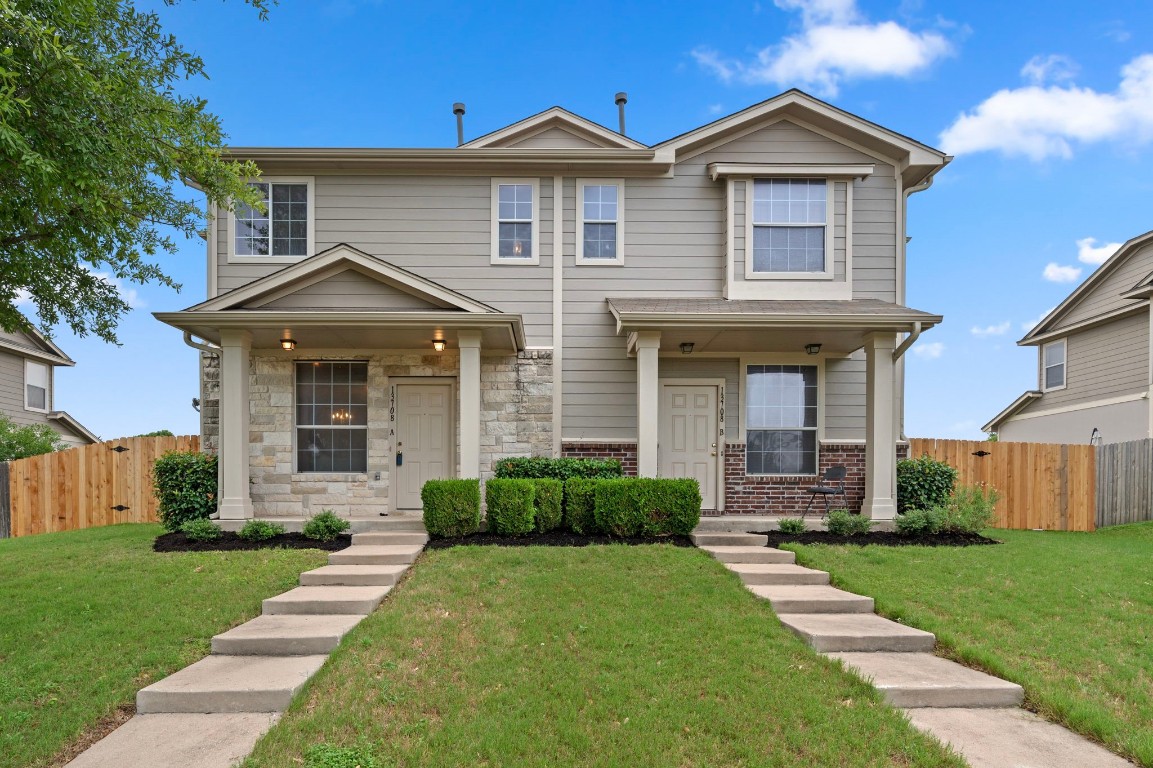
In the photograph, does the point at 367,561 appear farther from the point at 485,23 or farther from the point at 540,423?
the point at 485,23

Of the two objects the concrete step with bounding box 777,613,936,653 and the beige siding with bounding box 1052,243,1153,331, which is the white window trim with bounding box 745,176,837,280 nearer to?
the concrete step with bounding box 777,613,936,653

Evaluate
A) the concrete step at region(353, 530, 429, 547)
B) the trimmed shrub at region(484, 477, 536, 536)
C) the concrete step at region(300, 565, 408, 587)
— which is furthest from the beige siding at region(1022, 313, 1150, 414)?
the concrete step at region(300, 565, 408, 587)

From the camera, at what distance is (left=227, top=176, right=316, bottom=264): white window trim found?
1007 centimetres

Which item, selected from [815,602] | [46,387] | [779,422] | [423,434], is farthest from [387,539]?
[46,387]

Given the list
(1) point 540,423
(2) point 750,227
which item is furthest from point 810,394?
(1) point 540,423

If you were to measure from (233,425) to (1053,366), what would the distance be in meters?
19.7

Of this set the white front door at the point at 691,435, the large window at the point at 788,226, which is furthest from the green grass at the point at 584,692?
the large window at the point at 788,226

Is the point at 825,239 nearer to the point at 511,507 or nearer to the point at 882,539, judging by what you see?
the point at 882,539

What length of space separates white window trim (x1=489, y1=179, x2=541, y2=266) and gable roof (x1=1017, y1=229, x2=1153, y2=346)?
1261cm

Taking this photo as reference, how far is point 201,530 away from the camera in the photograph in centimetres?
810

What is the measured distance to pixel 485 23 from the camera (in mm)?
11820

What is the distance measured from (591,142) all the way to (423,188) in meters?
3.04

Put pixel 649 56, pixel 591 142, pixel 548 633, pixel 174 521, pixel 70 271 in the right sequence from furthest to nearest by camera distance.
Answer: pixel 649 56
pixel 591 142
pixel 174 521
pixel 70 271
pixel 548 633

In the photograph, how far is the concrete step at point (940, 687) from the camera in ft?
13.1
